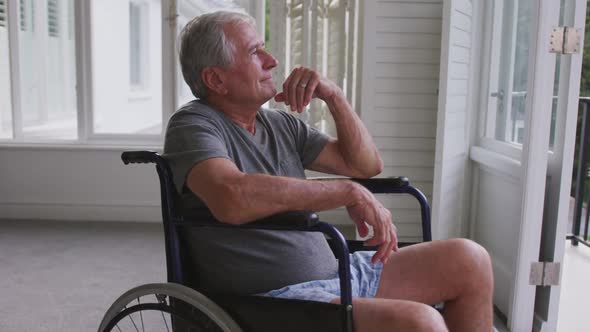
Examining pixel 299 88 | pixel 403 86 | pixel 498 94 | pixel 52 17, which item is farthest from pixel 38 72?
pixel 299 88

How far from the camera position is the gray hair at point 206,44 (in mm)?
1368

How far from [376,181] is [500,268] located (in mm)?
1325

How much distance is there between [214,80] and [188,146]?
230 mm

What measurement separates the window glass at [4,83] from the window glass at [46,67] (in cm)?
12

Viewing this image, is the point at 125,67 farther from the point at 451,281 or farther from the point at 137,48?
the point at 451,281

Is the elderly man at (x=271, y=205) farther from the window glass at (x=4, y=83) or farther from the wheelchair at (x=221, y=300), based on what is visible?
the window glass at (x=4, y=83)

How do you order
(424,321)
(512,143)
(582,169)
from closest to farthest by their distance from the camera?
1. (424,321)
2. (512,143)
3. (582,169)

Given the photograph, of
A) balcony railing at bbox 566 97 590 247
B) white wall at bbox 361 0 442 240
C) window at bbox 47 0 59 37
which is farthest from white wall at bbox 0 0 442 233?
window at bbox 47 0 59 37

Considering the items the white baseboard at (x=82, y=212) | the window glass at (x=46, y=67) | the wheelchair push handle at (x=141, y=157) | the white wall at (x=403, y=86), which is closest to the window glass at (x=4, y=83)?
the window glass at (x=46, y=67)

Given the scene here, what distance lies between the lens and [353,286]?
1.36 m

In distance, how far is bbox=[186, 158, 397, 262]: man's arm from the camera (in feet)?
3.83

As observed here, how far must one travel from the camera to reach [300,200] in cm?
120

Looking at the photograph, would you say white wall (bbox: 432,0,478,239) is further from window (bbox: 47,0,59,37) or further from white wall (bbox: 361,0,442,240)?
window (bbox: 47,0,59,37)

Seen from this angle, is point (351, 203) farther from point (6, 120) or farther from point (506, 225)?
point (6, 120)
